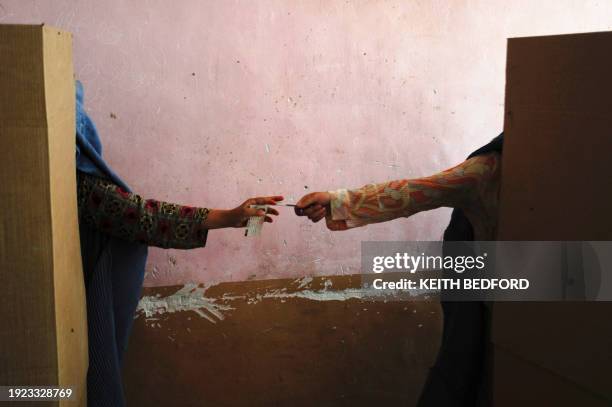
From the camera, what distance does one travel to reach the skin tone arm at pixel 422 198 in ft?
4.32

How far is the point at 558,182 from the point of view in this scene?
41.3 inches

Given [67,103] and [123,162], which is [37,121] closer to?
[67,103]

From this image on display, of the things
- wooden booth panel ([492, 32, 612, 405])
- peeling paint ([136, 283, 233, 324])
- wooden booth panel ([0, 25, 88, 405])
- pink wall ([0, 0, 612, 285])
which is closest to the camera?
wooden booth panel ([0, 25, 88, 405])

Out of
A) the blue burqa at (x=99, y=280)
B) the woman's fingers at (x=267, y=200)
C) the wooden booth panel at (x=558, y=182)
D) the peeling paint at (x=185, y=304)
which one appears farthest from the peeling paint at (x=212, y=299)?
the wooden booth panel at (x=558, y=182)

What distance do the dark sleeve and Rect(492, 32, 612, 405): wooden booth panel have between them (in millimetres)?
618

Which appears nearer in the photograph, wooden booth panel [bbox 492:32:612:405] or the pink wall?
wooden booth panel [bbox 492:32:612:405]

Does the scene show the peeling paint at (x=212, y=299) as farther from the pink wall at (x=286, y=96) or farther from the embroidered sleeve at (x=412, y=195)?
the embroidered sleeve at (x=412, y=195)

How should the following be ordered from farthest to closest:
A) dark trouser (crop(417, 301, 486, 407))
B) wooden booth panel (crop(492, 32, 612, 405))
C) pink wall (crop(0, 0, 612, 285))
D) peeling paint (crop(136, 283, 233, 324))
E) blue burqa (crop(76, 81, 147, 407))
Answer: peeling paint (crop(136, 283, 233, 324)), pink wall (crop(0, 0, 612, 285)), dark trouser (crop(417, 301, 486, 407)), blue burqa (crop(76, 81, 147, 407)), wooden booth panel (crop(492, 32, 612, 405))

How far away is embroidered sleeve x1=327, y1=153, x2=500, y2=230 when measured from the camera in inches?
51.7

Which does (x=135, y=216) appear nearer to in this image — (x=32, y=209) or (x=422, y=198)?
(x=32, y=209)

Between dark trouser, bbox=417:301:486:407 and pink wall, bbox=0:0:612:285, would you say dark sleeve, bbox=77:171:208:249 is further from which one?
dark trouser, bbox=417:301:486:407
